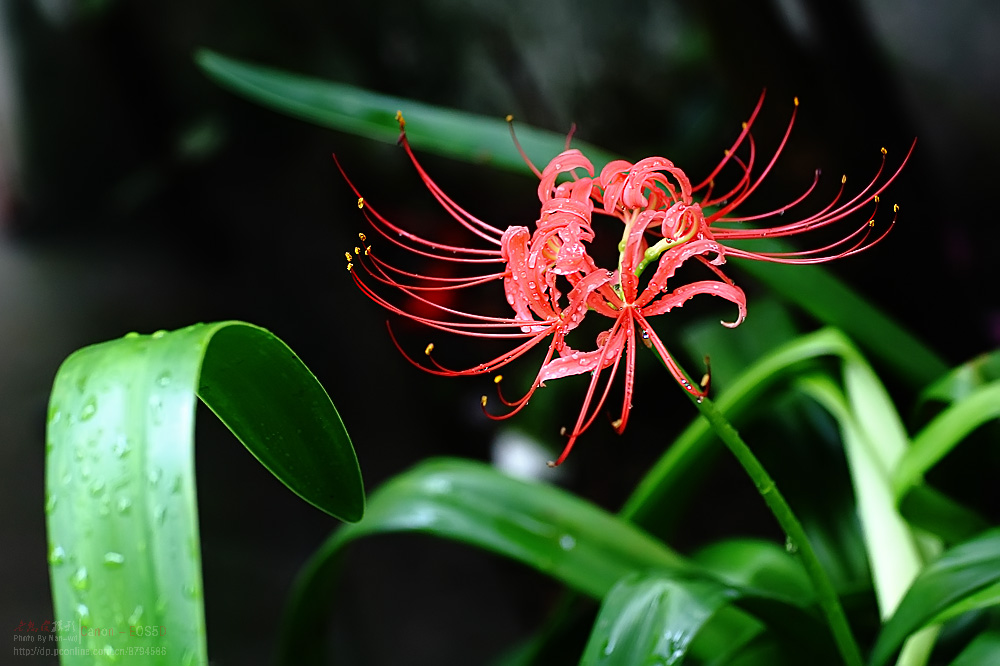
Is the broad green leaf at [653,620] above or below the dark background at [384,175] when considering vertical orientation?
below

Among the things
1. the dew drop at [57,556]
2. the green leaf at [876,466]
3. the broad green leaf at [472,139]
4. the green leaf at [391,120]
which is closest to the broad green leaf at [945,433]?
the green leaf at [876,466]

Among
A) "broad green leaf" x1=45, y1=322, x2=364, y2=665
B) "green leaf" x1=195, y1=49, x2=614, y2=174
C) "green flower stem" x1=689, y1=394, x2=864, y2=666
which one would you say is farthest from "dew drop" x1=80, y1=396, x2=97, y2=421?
"green leaf" x1=195, y1=49, x2=614, y2=174

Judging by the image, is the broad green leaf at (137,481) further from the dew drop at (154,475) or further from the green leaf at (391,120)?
the green leaf at (391,120)

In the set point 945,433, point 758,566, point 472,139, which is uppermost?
point 472,139

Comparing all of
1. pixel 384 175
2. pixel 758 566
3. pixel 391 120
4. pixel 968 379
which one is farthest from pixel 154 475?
pixel 384 175

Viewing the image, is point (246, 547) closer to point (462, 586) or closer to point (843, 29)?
point (462, 586)

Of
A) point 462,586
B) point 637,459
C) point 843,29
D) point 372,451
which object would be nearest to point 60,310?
point 372,451

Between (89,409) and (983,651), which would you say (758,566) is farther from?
(89,409)
